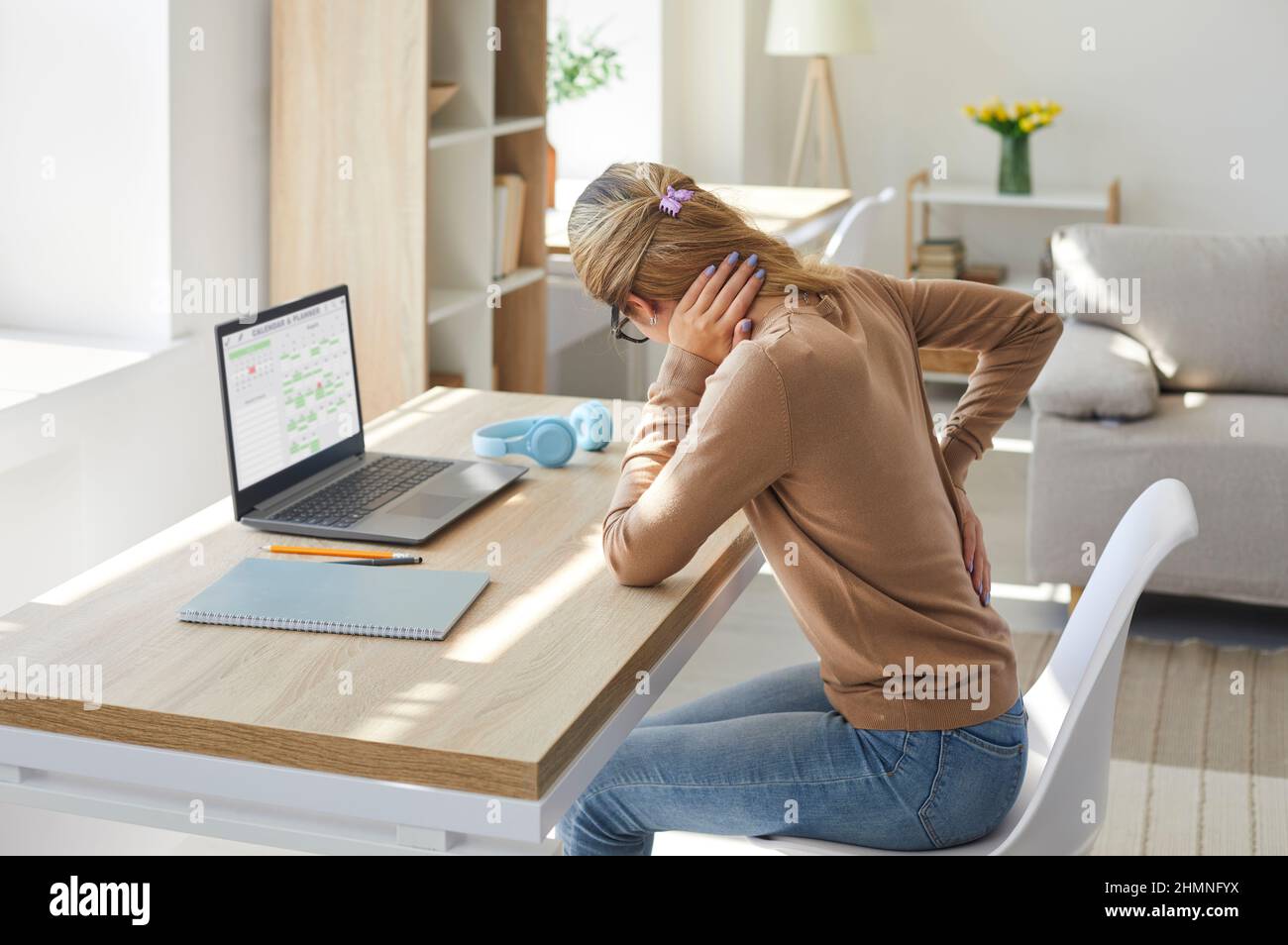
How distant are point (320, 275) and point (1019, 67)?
13.0 feet

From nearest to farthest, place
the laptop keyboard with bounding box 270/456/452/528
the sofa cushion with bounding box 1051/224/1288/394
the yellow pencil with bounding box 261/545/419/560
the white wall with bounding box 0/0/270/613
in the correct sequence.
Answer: the yellow pencil with bounding box 261/545/419/560 → the laptop keyboard with bounding box 270/456/452/528 → the white wall with bounding box 0/0/270/613 → the sofa cushion with bounding box 1051/224/1288/394

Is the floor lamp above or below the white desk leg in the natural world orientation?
above

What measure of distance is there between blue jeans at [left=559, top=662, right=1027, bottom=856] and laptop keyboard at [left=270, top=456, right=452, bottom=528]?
1.57 feet

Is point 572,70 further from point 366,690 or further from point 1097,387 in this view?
point 366,690

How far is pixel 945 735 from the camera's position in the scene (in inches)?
61.1

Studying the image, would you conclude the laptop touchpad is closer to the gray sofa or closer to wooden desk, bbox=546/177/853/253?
the gray sofa

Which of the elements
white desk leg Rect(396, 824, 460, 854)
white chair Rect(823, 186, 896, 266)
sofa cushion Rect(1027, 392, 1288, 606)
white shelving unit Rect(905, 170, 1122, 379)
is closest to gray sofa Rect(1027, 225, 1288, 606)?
sofa cushion Rect(1027, 392, 1288, 606)

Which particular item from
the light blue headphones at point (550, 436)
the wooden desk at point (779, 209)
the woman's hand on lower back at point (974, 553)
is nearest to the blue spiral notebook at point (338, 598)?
the light blue headphones at point (550, 436)

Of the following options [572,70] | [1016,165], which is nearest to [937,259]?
[1016,165]

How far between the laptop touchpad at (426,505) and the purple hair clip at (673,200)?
1.72 ft

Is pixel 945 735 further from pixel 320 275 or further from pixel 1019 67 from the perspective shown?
pixel 1019 67

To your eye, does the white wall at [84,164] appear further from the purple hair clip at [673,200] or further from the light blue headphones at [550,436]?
the purple hair clip at [673,200]

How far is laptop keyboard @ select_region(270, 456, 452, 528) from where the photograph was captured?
1.84 meters

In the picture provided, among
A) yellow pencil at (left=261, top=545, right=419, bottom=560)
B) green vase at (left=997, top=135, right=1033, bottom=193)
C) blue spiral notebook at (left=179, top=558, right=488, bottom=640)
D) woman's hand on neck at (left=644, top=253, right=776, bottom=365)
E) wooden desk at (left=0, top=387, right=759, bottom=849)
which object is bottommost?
wooden desk at (left=0, top=387, right=759, bottom=849)
